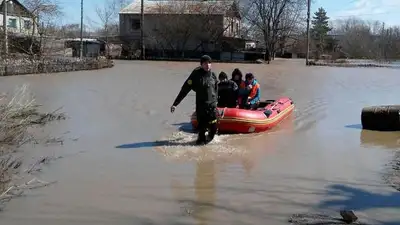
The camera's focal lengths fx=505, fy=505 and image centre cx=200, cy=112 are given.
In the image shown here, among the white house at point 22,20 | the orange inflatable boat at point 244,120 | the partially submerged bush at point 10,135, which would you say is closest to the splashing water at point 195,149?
the orange inflatable boat at point 244,120

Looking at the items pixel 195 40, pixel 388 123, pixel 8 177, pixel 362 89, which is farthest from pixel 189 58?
pixel 8 177

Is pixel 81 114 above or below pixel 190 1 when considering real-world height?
below

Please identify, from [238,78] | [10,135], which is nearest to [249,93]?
[238,78]

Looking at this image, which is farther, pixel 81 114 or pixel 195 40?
Result: pixel 195 40

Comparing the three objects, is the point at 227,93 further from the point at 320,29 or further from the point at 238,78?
the point at 320,29

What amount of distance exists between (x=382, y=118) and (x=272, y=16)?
4491 centimetres

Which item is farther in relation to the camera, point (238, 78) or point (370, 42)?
point (370, 42)

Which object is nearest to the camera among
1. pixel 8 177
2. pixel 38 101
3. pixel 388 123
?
pixel 8 177

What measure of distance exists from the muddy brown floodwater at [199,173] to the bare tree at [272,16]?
41654mm

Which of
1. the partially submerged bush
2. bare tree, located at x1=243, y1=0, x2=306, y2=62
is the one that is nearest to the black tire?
the partially submerged bush

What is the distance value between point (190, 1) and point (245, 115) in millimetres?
48049

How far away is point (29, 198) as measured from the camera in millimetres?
6133

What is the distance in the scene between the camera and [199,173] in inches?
297

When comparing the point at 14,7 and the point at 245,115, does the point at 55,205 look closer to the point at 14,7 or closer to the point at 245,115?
the point at 245,115
